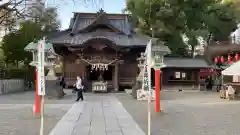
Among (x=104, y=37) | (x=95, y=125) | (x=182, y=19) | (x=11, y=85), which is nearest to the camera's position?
(x=95, y=125)

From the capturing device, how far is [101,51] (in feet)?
102

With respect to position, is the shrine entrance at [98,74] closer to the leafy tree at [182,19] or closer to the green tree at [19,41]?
the leafy tree at [182,19]

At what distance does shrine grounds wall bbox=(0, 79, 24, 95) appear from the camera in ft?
90.3

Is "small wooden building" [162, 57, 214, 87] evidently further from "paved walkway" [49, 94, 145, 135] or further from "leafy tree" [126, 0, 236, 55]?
"paved walkway" [49, 94, 145, 135]

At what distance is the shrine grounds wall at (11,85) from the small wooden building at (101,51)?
15.7ft

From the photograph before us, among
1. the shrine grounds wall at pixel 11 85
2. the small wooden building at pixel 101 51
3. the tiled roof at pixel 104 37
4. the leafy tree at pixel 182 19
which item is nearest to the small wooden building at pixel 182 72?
the leafy tree at pixel 182 19

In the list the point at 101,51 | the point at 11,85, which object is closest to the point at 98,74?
the point at 101,51

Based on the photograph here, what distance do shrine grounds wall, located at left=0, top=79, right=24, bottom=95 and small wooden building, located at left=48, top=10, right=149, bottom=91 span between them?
478 cm

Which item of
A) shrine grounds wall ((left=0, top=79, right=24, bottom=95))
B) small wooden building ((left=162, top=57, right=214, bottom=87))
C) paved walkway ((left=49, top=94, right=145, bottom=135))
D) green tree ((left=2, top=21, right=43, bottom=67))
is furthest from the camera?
small wooden building ((left=162, top=57, right=214, bottom=87))

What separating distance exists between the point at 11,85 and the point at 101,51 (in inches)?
363

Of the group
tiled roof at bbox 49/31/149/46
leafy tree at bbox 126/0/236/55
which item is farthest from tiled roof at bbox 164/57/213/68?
tiled roof at bbox 49/31/149/46

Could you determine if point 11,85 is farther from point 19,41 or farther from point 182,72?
point 182,72

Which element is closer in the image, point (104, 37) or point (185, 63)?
point (104, 37)

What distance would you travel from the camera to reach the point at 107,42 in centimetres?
2969
